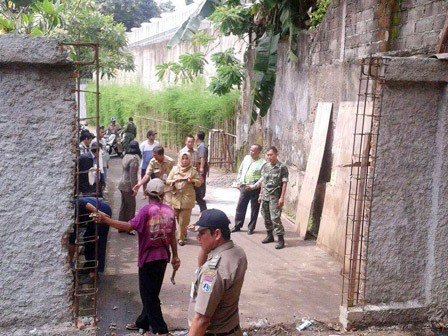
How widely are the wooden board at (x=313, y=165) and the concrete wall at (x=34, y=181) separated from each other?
5590mm

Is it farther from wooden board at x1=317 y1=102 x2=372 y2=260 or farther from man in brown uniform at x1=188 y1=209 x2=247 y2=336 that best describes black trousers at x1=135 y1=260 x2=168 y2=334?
wooden board at x1=317 y1=102 x2=372 y2=260

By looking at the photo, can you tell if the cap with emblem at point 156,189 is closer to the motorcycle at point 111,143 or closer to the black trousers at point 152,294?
the black trousers at point 152,294

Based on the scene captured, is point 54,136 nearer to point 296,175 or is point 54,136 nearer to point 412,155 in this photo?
point 412,155

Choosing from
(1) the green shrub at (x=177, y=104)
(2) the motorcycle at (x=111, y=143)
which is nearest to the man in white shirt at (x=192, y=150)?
(1) the green shrub at (x=177, y=104)

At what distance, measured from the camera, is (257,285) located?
7207 mm

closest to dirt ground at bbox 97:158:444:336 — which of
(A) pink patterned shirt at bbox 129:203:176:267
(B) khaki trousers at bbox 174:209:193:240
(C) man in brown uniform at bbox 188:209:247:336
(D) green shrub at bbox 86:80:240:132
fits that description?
(B) khaki trousers at bbox 174:209:193:240

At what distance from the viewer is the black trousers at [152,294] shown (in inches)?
A: 216

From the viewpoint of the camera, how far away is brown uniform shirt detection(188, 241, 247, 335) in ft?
11.7

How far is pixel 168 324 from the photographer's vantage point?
231 inches

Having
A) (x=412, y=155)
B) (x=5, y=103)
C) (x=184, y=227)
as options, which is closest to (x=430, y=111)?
(x=412, y=155)

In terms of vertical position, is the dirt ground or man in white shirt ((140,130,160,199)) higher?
man in white shirt ((140,130,160,199))

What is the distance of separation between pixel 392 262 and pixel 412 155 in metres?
1.13

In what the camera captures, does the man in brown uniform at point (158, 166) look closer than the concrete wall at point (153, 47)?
Yes

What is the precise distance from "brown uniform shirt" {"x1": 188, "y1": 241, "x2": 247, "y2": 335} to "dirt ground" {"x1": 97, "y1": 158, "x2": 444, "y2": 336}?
2102 mm
